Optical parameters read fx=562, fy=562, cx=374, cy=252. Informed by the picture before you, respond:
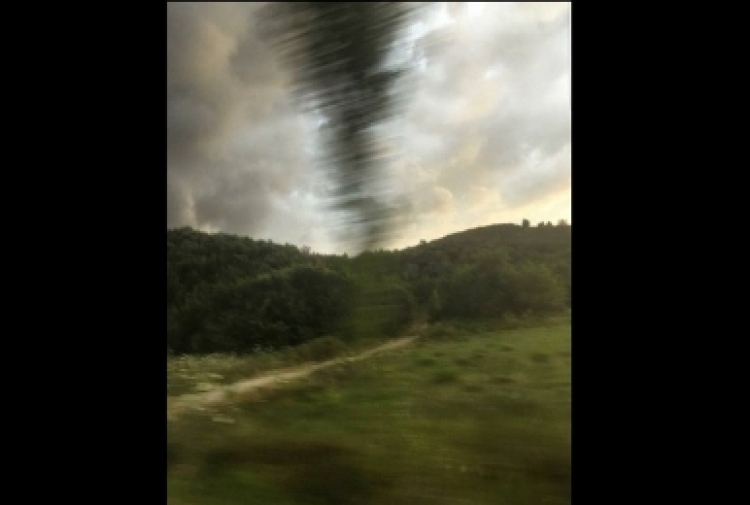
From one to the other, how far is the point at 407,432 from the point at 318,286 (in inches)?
9.4

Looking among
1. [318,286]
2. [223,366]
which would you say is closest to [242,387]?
[223,366]

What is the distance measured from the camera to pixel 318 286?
2.64 feet

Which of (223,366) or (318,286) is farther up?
(318,286)

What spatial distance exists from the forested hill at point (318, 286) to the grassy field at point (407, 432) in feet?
0.17

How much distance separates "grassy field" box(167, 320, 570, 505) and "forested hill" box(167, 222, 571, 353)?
5cm

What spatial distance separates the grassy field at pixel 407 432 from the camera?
28.8 inches

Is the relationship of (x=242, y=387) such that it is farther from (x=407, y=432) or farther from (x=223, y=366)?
(x=407, y=432)

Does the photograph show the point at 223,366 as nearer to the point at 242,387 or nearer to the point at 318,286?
the point at 242,387
